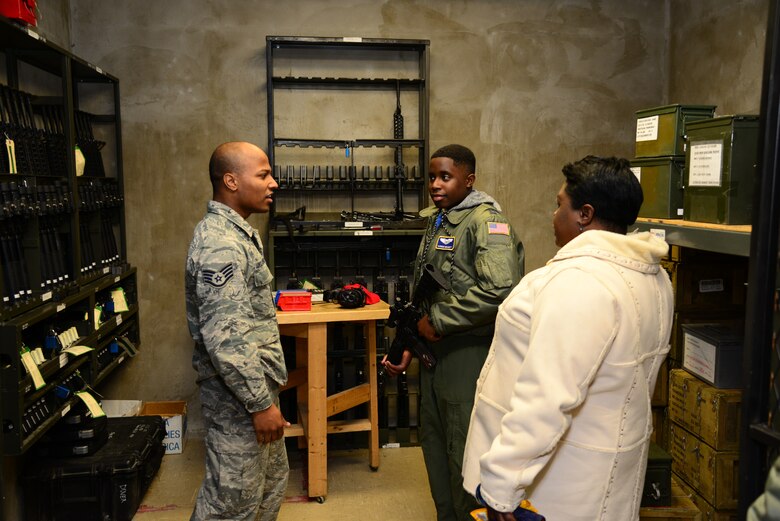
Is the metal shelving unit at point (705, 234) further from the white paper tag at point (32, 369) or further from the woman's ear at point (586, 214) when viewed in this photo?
the white paper tag at point (32, 369)

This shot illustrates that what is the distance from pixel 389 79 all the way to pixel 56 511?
3.14 m

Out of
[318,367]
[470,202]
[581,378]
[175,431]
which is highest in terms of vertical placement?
[470,202]

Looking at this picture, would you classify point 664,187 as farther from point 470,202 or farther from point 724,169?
point 470,202

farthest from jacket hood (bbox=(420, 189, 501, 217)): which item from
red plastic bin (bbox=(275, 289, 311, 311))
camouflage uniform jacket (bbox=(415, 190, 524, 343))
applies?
red plastic bin (bbox=(275, 289, 311, 311))

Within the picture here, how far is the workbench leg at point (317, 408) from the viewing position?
3.39 meters

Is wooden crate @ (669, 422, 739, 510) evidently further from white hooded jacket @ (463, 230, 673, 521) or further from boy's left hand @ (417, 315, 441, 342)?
boy's left hand @ (417, 315, 441, 342)

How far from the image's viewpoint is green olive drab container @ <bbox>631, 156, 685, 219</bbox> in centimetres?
254

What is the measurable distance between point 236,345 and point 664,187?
1.78m

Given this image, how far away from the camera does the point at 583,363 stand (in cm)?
143

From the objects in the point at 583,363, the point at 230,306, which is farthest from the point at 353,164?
the point at 583,363

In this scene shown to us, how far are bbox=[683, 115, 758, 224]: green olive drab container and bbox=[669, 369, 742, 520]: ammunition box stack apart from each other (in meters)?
0.68

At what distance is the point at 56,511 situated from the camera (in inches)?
120

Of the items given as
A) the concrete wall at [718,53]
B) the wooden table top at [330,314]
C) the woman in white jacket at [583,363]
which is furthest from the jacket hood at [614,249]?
the concrete wall at [718,53]

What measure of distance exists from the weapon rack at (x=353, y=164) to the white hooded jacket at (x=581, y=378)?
2549 mm
